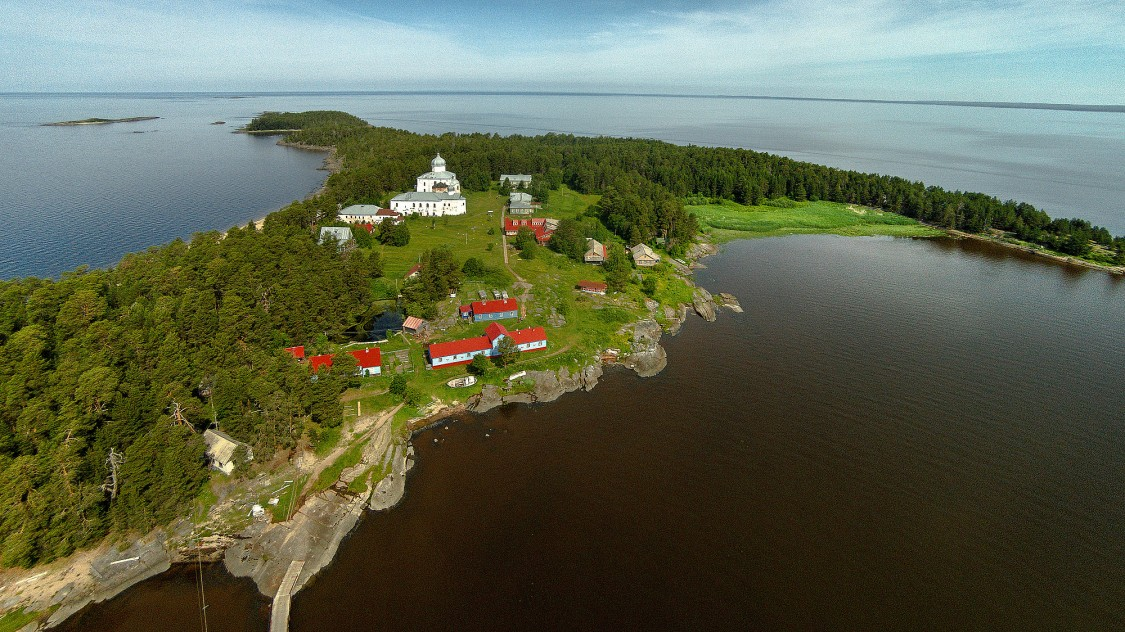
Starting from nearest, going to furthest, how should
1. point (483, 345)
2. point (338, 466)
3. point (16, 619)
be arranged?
point (16, 619) < point (338, 466) < point (483, 345)

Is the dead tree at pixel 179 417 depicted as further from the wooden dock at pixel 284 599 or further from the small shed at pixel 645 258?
the small shed at pixel 645 258

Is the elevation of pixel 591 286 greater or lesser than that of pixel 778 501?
greater

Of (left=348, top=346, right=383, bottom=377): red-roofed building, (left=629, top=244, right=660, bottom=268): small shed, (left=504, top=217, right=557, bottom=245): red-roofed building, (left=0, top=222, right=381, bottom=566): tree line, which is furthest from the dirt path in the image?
(left=504, top=217, right=557, bottom=245): red-roofed building

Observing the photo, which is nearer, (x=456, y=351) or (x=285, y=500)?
(x=285, y=500)

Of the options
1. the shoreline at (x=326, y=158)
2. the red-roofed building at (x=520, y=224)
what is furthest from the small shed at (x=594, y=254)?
the shoreline at (x=326, y=158)

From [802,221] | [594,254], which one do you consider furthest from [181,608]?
[802,221]

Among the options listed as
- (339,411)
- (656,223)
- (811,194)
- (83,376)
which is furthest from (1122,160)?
(83,376)

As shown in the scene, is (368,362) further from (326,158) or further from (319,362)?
(326,158)
